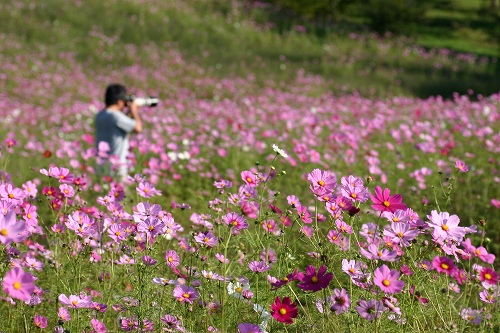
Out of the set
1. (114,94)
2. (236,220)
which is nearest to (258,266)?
(236,220)

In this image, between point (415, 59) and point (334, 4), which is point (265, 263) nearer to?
point (415, 59)

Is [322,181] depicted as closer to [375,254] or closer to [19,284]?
[375,254]

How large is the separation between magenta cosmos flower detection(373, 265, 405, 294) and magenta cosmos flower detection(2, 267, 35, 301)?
932mm

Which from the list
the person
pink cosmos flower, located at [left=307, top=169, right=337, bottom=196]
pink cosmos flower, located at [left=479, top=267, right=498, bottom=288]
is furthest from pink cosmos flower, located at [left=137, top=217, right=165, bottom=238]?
the person

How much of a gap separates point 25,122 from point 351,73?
31.7 feet

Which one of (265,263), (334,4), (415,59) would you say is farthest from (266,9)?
(265,263)

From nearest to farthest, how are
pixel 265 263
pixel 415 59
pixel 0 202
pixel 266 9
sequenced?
pixel 0 202 < pixel 265 263 < pixel 415 59 < pixel 266 9

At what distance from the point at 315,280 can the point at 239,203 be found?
1052 mm

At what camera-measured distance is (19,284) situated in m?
1.21

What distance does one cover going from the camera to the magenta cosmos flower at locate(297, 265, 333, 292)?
4.97ft

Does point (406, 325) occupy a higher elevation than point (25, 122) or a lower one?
higher

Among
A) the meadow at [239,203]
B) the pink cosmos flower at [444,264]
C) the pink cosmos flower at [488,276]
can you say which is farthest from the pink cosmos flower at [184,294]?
the pink cosmos flower at [488,276]

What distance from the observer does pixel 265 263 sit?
196 centimetres

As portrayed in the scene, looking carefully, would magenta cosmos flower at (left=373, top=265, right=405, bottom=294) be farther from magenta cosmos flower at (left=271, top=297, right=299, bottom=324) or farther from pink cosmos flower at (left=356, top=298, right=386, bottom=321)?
magenta cosmos flower at (left=271, top=297, right=299, bottom=324)
